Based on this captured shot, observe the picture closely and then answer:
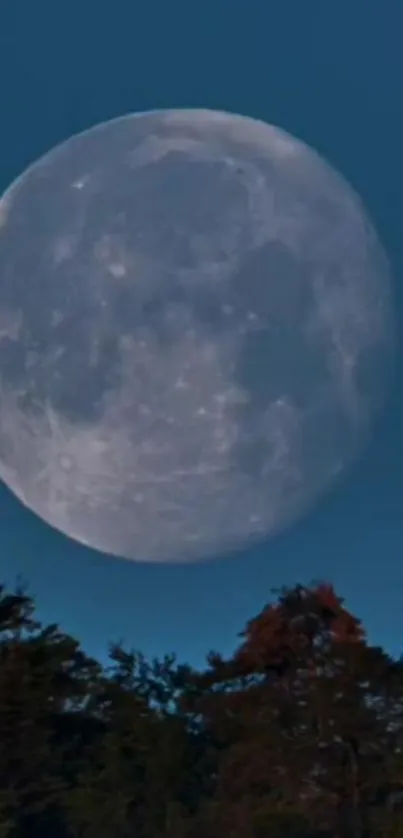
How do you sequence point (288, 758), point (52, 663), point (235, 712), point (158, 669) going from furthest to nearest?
point (158, 669), point (52, 663), point (235, 712), point (288, 758)

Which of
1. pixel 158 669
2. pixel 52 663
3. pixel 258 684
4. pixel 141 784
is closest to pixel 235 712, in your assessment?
pixel 258 684

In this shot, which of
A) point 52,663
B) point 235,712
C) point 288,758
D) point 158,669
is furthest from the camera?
point 158,669

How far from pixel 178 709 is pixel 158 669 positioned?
556 centimetres

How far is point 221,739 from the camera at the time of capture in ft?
121

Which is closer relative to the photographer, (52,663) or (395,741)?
(395,741)

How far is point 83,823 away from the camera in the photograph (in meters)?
36.4

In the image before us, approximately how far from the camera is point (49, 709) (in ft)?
125

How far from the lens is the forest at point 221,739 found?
33125 mm

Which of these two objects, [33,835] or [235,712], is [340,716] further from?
[33,835]

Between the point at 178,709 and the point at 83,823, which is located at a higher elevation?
the point at 178,709

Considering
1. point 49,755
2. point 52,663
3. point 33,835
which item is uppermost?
point 52,663

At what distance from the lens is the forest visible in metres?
33.1

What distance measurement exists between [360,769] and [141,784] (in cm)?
683

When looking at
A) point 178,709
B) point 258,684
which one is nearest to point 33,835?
point 178,709
